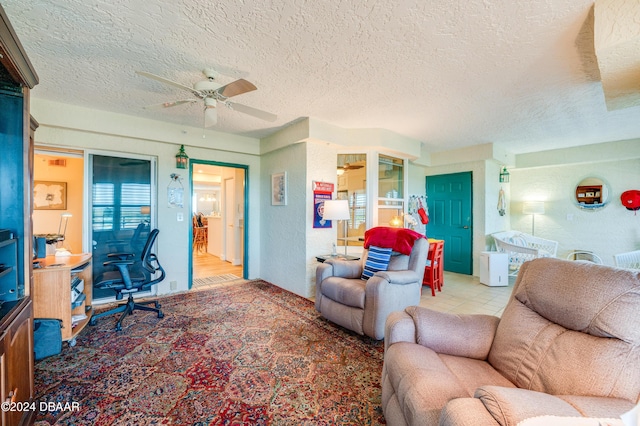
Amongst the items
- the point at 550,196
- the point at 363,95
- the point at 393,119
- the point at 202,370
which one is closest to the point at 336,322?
the point at 202,370

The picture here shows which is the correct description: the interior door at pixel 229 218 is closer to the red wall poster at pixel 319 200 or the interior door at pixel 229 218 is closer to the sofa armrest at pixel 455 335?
the red wall poster at pixel 319 200

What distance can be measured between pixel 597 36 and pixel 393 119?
219 centimetres

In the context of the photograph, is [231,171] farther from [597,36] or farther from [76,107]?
[597,36]

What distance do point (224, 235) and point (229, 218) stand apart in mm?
501

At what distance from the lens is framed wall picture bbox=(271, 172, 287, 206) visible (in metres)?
4.18

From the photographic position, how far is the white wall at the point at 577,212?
16.2ft

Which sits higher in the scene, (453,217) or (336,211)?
(336,211)

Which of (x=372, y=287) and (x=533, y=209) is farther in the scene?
(x=533, y=209)

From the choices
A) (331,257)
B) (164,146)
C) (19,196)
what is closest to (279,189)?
(331,257)

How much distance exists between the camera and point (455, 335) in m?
1.51

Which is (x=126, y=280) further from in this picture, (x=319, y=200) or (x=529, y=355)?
(x=529, y=355)

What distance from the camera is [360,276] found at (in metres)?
3.13

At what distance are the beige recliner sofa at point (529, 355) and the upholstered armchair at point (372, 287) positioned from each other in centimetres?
84

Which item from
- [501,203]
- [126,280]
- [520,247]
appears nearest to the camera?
[126,280]
